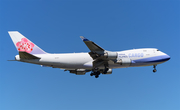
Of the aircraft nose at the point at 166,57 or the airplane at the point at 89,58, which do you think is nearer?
the airplane at the point at 89,58

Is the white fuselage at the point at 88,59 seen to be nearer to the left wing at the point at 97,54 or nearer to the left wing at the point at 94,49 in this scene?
the left wing at the point at 97,54

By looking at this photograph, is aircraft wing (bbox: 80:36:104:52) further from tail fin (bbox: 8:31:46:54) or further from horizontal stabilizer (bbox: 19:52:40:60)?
tail fin (bbox: 8:31:46:54)

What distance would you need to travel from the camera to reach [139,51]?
116ft

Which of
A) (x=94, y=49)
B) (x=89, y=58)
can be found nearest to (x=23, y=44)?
(x=89, y=58)

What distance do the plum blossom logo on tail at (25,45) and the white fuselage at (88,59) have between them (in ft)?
7.83

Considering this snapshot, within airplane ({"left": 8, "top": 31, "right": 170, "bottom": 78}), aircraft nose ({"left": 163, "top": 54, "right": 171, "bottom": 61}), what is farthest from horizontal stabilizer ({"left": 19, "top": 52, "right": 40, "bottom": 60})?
aircraft nose ({"left": 163, "top": 54, "right": 171, "bottom": 61})

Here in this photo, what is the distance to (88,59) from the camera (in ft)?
111

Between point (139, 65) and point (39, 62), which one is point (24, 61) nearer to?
point (39, 62)

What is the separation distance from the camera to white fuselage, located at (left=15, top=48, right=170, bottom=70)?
107 feet

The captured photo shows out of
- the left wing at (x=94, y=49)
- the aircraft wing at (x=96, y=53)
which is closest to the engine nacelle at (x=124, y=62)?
the aircraft wing at (x=96, y=53)

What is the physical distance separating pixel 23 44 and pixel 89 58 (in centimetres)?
1123

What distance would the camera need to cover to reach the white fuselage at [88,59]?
3253 cm

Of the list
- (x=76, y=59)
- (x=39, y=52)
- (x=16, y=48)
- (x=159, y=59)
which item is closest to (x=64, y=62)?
(x=76, y=59)

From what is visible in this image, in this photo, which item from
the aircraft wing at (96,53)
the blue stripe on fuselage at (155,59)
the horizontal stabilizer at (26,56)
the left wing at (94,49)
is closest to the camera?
the left wing at (94,49)
